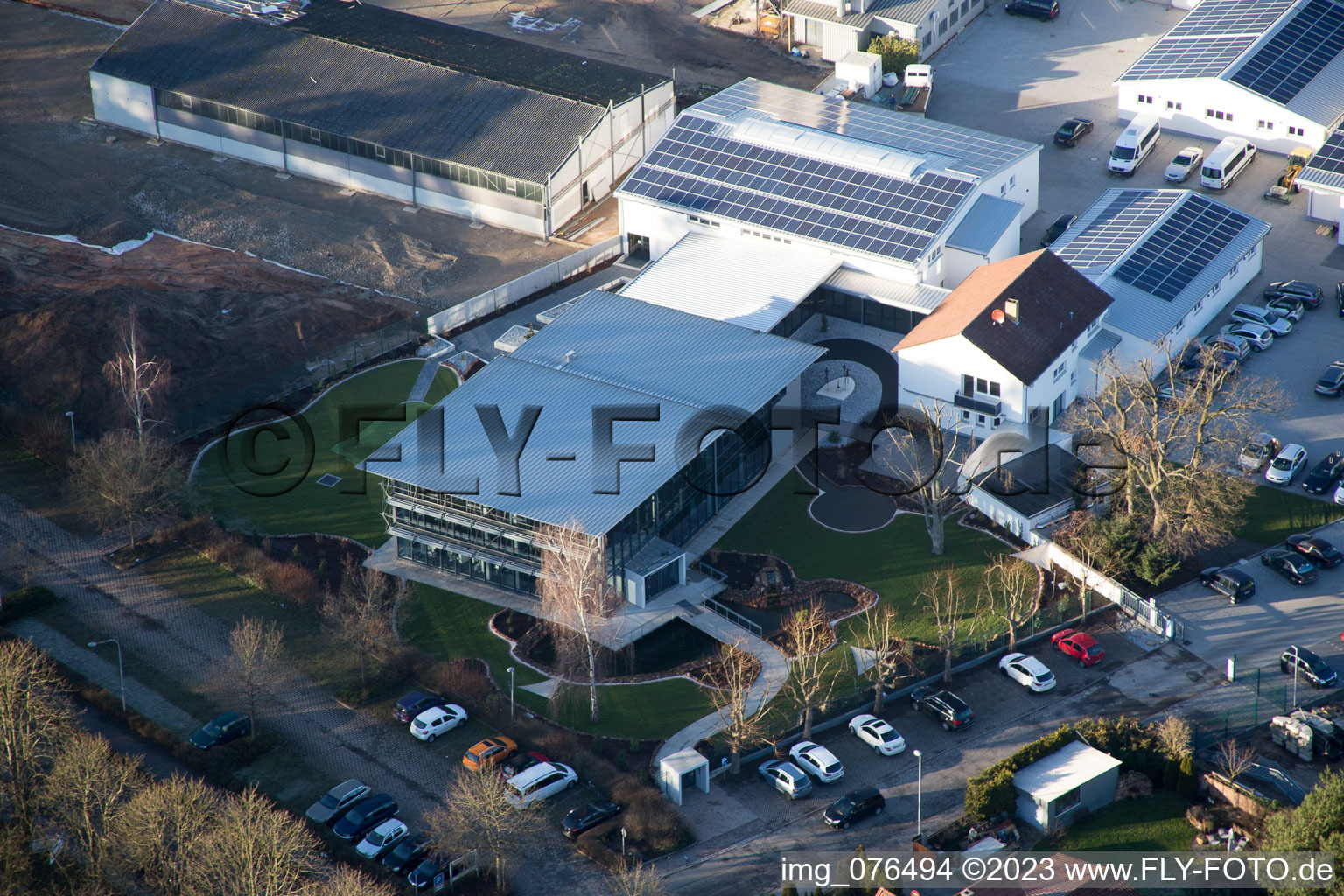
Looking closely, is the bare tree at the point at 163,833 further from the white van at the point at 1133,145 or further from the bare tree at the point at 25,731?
the white van at the point at 1133,145

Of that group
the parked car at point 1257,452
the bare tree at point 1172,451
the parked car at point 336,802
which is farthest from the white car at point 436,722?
the parked car at point 1257,452

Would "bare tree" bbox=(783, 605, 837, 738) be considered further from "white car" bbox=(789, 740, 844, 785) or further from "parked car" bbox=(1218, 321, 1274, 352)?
"parked car" bbox=(1218, 321, 1274, 352)

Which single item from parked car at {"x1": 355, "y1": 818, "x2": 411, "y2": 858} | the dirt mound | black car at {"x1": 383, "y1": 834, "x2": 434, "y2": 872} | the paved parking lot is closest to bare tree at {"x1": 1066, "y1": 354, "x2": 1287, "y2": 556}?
the paved parking lot

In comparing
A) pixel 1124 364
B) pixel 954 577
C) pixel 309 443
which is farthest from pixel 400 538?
pixel 1124 364

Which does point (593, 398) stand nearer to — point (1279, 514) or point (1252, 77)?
point (1279, 514)

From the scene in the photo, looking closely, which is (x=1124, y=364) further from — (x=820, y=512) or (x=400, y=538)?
(x=400, y=538)
